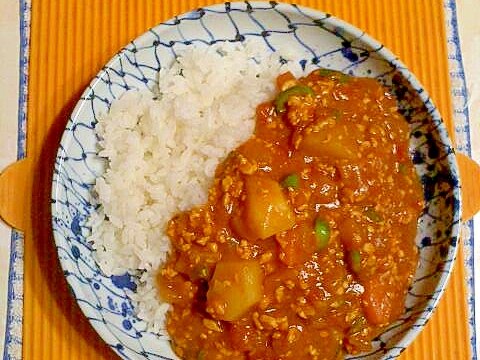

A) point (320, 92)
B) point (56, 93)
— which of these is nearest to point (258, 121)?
point (320, 92)

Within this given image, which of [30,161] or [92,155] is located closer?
[92,155]

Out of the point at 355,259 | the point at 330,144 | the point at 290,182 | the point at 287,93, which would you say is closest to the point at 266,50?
the point at 287,93

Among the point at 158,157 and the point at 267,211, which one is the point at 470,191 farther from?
the point at 158,157

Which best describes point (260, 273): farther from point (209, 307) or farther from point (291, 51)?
point (291, 51)

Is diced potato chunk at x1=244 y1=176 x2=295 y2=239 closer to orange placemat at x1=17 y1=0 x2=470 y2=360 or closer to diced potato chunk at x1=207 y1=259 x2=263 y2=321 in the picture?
diced potato chunk at x1=207 y1=259 x2=263 y2=321

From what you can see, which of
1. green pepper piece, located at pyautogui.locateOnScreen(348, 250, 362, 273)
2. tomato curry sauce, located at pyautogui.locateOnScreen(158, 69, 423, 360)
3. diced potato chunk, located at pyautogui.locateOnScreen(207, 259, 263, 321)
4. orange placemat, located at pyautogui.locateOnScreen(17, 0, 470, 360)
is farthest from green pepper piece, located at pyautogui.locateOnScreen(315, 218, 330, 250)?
orange placemat, located at pyautogui.locateOnScreen(17, 0, 470, 360)

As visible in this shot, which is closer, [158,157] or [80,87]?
[158,157]

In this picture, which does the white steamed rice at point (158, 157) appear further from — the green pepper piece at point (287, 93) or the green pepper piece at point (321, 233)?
the green pepper piece at point (321, 233)
